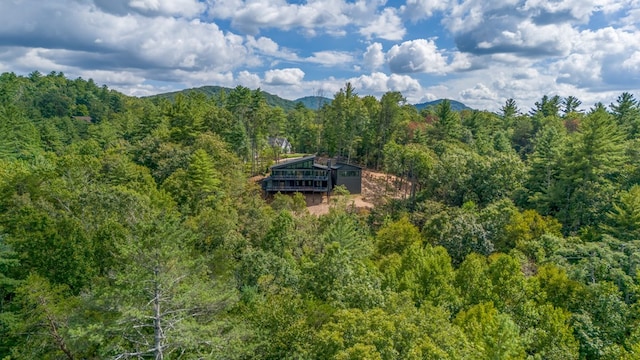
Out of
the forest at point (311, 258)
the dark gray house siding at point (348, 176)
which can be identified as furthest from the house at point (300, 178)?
the forest at point (311, 258)

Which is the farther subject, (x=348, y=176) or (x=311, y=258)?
(x=348, y=176)

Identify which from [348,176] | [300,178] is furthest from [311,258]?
[348,176]

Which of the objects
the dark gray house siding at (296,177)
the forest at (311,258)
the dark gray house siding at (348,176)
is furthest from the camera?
the dark gray house siding at (348,176)

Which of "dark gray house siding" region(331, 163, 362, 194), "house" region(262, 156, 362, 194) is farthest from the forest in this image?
"house" region(262, 156, 362, 194)

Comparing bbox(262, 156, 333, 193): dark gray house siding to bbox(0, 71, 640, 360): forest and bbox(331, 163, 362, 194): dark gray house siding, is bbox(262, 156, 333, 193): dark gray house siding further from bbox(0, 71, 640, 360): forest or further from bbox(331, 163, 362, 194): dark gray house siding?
bbox(0, 71, 640, 360): forest

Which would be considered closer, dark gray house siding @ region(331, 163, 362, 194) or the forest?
the forest

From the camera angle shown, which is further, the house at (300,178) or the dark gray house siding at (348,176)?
the dark gray house siding at (348,176)

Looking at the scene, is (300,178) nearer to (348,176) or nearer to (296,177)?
(296,177)

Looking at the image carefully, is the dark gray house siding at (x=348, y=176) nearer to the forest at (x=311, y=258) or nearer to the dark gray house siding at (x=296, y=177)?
the dark gray house siding at (x=296, y=177)

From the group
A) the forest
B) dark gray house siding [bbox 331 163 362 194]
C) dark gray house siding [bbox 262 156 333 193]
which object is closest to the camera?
the forest
